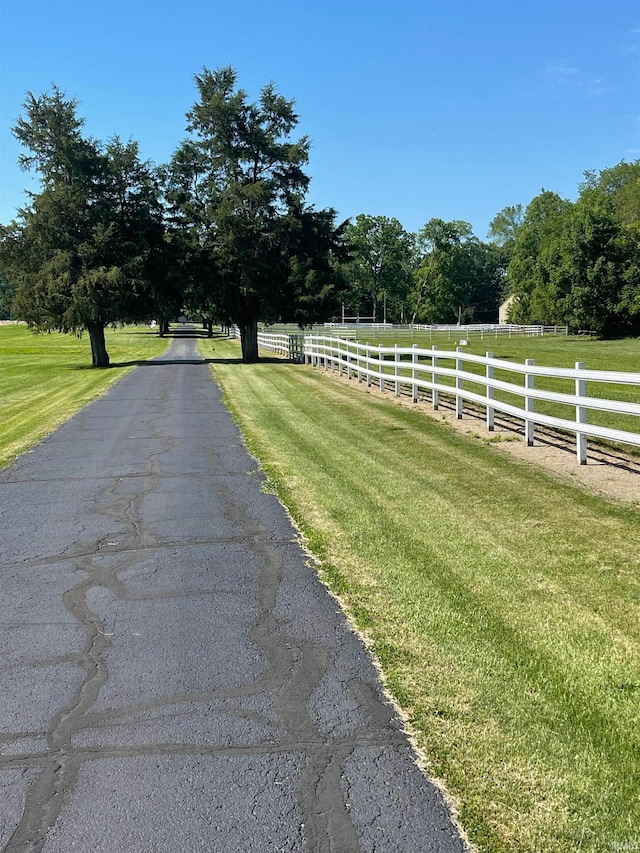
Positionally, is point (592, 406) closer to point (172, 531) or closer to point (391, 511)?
point (391, 511)

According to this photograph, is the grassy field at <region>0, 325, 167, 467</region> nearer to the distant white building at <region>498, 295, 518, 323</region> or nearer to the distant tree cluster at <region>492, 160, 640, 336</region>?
the distant tree cluster at <region>492, 160, 640, 336</region>

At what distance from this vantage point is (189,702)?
3721 mm

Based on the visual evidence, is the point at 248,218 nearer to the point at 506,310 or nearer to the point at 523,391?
the point at 523,391

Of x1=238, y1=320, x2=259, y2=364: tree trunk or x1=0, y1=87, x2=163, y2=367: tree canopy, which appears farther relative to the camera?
x1=238, y1=320, x2=259, y2=364: tree trunk

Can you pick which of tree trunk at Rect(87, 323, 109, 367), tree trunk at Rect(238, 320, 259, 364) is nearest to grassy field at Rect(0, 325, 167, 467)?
tree trunk at Rect(87, 323, 109, 367)

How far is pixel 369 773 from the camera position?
3.09 metres

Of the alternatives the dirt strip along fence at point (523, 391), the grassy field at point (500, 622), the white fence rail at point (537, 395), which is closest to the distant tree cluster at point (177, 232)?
the dirt strip along fence at point (523, 391)

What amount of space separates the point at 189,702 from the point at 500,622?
1927 mm

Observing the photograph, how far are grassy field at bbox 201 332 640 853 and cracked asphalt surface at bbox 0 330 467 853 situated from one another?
0.20 m

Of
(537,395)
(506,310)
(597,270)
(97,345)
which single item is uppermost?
(597,270)

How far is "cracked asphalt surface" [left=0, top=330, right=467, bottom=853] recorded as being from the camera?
2.80 metres

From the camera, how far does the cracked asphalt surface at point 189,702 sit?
9.20ft

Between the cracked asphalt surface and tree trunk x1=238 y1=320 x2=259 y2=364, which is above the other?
tree trunk x1=238 y1=320 x2=259 y2=364

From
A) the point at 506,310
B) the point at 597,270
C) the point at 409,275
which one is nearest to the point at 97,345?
the point at 597,270
